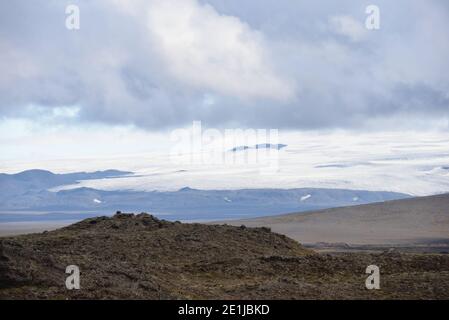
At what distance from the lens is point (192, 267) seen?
29.4 meters

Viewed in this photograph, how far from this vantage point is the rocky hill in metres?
21.4

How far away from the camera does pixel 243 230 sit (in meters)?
40.1

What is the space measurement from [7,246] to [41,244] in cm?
1065

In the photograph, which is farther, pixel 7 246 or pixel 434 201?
pixel 434 201

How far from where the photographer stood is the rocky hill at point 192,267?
21.4 metres
